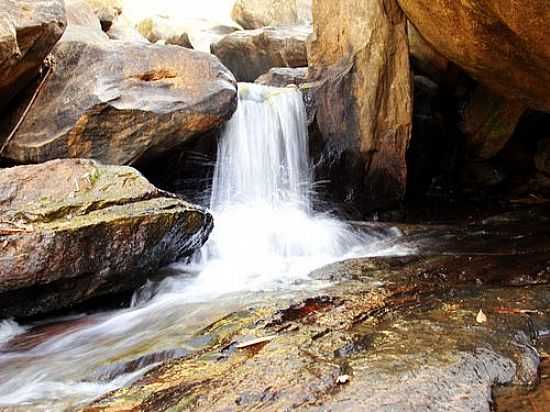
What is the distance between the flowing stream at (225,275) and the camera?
11.0ft

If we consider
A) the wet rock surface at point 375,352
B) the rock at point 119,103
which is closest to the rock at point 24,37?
the rock at point 119,103

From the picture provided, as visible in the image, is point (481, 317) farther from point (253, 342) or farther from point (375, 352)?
point (253, 342)

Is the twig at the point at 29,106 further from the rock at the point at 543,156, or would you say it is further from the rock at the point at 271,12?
the rock at the point at 271,12

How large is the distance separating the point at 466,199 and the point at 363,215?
287cm

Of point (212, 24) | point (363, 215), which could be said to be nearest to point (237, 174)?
point (363, 215)

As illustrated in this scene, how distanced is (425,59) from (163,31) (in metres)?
12.4

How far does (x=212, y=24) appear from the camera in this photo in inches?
803

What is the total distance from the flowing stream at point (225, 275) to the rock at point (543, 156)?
203 inches

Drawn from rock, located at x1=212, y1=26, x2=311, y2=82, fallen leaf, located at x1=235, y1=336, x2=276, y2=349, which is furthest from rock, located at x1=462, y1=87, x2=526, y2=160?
fallen leaf, located at x1=235, y1=336, x2=276, y2=349

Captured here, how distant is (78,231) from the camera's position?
4.40 metres

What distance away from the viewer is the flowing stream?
3.37 metres

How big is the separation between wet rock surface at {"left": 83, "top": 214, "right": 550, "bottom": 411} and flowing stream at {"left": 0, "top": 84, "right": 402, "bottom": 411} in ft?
1.19

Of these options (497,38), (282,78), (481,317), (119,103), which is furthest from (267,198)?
(481,317)

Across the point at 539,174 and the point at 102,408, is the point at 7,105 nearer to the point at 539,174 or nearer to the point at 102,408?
the point at 102,408
